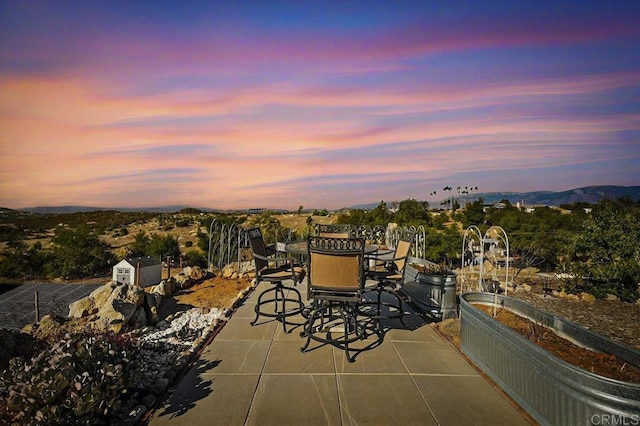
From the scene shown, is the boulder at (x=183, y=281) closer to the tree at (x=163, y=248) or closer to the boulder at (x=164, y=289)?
the boulder at (x=164, y=289)

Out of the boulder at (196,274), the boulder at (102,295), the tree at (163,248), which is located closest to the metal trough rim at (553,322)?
the boulder at (102,295)

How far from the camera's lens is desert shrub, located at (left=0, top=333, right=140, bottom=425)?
1.86 meters

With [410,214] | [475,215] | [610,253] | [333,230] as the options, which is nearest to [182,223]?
[410,214]

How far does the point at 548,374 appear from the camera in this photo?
1.99 metres

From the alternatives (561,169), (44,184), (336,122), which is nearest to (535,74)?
(336,122)

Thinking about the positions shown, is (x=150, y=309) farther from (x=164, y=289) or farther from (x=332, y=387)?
(x=332, y=387)

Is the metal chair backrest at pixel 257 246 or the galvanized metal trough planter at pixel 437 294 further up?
the metal chair backrest at pixel 257 246

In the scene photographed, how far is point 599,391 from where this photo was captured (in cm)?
167

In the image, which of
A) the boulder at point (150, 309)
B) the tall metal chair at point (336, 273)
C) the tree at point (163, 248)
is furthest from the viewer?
the tree at point (163, 248)

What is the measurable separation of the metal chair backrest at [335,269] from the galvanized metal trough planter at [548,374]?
3.29 feet

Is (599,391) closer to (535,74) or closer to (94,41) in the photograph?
(94,41)

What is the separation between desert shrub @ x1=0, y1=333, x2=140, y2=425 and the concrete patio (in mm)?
340

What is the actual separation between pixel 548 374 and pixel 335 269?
173 cm

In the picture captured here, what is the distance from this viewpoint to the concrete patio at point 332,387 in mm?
2232
